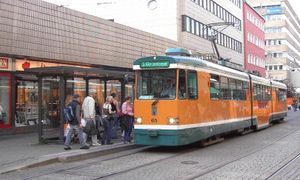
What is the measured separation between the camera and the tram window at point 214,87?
677 inches

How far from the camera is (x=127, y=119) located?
17.0m

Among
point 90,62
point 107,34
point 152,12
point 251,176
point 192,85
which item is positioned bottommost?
point 251,176

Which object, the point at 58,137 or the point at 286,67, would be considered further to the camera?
the point at 286,67

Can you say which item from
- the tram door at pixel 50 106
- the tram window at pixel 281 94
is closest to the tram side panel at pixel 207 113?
the tram door at pixel 50 106

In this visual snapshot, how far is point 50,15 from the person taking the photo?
21469mm

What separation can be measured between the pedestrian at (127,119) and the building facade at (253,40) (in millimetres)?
48820

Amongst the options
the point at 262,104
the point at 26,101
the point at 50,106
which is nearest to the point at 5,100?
the point at 26,101

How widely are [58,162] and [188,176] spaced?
400cm

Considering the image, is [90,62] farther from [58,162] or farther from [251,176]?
[251,176]

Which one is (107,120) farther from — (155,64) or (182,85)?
(182,85)

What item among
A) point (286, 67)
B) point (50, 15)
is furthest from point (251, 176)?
point (286, 67)

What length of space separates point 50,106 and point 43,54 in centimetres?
464

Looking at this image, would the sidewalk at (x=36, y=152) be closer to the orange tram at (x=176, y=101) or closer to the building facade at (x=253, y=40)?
the orange tram at (x=176, y=101)

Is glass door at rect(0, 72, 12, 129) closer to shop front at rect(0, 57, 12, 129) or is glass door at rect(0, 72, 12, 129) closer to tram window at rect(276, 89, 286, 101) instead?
shop front at rect(0, 57, 12, 129)
